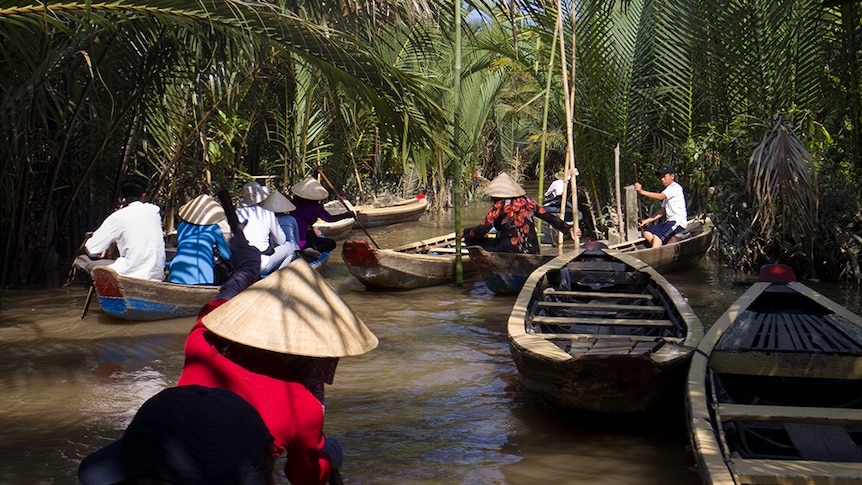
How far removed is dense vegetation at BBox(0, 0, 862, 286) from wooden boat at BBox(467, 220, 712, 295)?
488 millimetres

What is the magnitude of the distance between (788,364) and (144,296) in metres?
5.26

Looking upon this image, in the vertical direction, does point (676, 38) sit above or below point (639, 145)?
above

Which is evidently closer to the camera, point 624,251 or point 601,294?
point 601,294

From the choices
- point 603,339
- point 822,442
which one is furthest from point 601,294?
point 822,442

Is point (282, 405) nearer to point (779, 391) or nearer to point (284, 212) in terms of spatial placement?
point (779, 391)

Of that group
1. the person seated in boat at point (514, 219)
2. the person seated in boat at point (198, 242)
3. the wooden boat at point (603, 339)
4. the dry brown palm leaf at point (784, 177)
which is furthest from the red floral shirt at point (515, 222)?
the person seated in boat at point (198, 242)

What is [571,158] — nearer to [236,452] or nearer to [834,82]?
[834,82]

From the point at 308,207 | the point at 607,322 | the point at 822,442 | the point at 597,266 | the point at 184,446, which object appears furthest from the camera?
the point at 308,207

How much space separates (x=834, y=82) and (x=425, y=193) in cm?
1368

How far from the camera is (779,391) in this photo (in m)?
5.01

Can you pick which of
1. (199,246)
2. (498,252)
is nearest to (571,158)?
(498,252)

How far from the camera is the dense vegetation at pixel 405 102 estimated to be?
6.92 meters

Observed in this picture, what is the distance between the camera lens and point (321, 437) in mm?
2504

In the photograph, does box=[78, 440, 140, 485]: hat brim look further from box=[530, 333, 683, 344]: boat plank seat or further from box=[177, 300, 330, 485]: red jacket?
box=[530, 333, 683, 344]: boat plank seat
